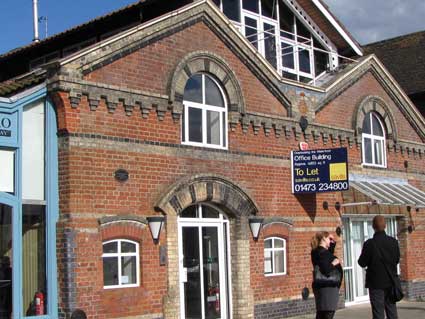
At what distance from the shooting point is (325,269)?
1033 centimetres

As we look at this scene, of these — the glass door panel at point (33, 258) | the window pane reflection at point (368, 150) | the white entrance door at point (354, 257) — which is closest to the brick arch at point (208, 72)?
the glass door panel at point (33, 258)

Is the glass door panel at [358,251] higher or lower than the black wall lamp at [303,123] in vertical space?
lower

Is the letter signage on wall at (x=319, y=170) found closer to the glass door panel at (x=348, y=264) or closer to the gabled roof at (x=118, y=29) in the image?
the glass door panel at (x=348, y=264)

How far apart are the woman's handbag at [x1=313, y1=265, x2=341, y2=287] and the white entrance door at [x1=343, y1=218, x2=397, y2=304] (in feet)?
30.2

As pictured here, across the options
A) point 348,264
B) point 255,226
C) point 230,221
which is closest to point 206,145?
point 230,221

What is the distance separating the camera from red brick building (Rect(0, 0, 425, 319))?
12.6 meters

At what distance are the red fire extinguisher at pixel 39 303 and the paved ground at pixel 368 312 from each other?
22.8ft

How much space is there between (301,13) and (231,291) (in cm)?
937

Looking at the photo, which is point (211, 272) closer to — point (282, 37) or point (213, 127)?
point (213, 127)

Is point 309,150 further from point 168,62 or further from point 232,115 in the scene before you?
point 168,62

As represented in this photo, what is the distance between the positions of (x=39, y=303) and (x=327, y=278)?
5104 millimetres

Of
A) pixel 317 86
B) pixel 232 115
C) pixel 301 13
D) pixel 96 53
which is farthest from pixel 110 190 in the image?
pixel 301 13

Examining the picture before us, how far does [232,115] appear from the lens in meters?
15.6

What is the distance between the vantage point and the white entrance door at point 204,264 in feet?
47.8
